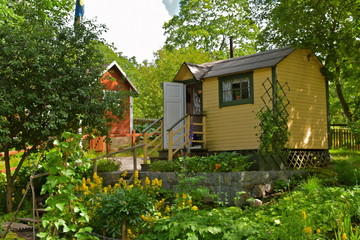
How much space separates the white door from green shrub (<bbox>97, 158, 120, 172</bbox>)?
1.86 metres

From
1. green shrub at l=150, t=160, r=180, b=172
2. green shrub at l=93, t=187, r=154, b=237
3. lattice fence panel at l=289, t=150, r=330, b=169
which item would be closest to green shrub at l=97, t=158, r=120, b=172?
green shrub at l=150, t=160, r=180, b=172

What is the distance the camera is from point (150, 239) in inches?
229

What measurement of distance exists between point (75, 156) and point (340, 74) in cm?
1195

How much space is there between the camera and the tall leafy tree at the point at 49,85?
33.0 ft

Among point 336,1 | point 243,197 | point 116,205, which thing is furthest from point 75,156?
point 336,1

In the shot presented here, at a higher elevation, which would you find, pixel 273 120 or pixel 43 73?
pixel 43 73

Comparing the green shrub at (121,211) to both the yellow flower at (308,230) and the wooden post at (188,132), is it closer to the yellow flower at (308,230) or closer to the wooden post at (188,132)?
the yellow flower at (308,230)

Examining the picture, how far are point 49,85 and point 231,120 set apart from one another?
18.4 ft

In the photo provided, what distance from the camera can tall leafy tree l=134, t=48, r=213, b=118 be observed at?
26125 millimetres

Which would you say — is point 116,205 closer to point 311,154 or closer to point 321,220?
point 321,220

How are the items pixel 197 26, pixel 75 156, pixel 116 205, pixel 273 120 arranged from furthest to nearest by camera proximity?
pixel 197 26 → pixel 273 120 → pixel 116 205 → pixel 75 156

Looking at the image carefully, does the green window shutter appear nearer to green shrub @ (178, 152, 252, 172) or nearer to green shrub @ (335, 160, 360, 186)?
green shrub @ (178, 152, 252, 172)

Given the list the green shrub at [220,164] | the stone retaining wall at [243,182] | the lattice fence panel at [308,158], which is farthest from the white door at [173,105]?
the stone retaining wall at [243,182]

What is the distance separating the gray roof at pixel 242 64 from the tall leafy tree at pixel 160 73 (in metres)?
10.6
